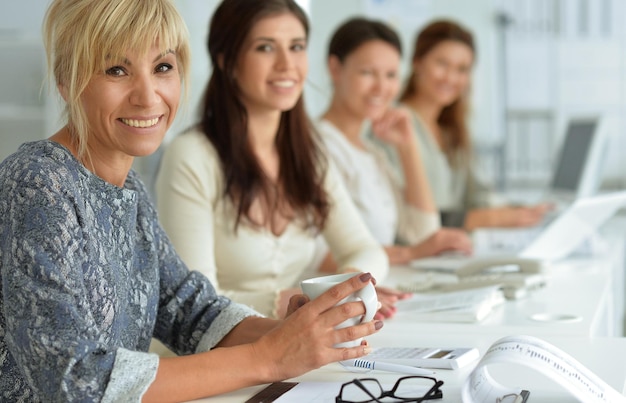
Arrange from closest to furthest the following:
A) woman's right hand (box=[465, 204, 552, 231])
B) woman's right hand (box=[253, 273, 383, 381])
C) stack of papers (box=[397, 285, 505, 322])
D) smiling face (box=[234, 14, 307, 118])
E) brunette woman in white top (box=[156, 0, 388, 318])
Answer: woman's right hand (box=[253, 273, 383, 381])
stack of papers (box=[397, 285, 505, 322])
brunette woman in white top (box=[156, 0, 388, 318])
smiling face (box=[234, 14, 307, 118])
woman's right hand (box=[465, 204, 552, 231])

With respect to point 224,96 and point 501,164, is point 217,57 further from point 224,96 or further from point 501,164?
point 501,164

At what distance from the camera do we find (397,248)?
264 cm

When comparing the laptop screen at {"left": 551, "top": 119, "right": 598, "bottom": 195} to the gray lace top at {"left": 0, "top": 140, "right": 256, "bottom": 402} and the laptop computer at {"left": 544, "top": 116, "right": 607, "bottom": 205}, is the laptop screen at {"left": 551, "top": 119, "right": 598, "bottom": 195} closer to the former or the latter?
the laptop computer at {"left": 544, "top": 116, "right": 607, "bottom": 205}

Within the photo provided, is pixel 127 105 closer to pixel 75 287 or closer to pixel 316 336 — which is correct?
pixel 75 287

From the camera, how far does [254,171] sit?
2098 mm

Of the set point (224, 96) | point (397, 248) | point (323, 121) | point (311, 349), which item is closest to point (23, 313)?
point (311, 349)

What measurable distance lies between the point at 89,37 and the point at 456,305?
0.85 metres

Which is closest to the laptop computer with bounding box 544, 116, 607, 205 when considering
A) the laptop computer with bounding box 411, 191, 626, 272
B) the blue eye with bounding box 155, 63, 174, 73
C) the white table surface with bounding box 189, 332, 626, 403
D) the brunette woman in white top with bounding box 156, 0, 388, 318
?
the laptop computer with bounding box 411, 191, 626, 272

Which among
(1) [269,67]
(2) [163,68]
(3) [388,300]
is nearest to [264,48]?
(1) [269,67]

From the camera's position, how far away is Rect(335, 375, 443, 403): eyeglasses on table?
114 centimetres

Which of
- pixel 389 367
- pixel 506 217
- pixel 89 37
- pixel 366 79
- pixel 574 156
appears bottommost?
pixel 506 217

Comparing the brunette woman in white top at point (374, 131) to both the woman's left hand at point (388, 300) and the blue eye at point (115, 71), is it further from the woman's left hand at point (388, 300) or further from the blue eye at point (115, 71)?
the blue eye at point (115, 71)

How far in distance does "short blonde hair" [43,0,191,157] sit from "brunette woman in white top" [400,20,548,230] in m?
2.42

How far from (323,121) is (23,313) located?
194 cm
